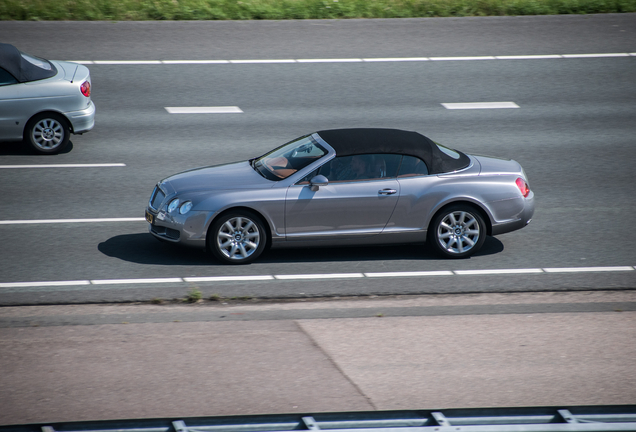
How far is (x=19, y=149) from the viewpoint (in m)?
13.4

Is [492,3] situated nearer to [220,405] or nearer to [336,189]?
[336,189]

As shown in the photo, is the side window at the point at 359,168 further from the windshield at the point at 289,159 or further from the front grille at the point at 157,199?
the front grille at the point at 157,199

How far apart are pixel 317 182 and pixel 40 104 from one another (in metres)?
5.84

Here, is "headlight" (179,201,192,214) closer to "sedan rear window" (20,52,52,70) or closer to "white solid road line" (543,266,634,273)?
"white solid road line" (543,266,634,273)

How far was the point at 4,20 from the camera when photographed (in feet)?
62.6

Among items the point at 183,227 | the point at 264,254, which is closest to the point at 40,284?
the point at 183,227

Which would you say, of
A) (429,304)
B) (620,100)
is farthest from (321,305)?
(620,100)

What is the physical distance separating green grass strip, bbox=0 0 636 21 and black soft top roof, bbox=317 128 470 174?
10980 millimetres

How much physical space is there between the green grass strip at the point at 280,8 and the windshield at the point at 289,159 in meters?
10.6

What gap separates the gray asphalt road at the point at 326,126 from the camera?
9.27 metres

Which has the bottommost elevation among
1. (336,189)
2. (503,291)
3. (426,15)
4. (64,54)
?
(503,291)

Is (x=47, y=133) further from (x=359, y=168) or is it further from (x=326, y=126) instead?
(x=359, y=168)

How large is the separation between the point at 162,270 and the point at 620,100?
35.4 feet

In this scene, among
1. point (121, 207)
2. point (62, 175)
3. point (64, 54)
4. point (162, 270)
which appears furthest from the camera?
point (64, 54)
